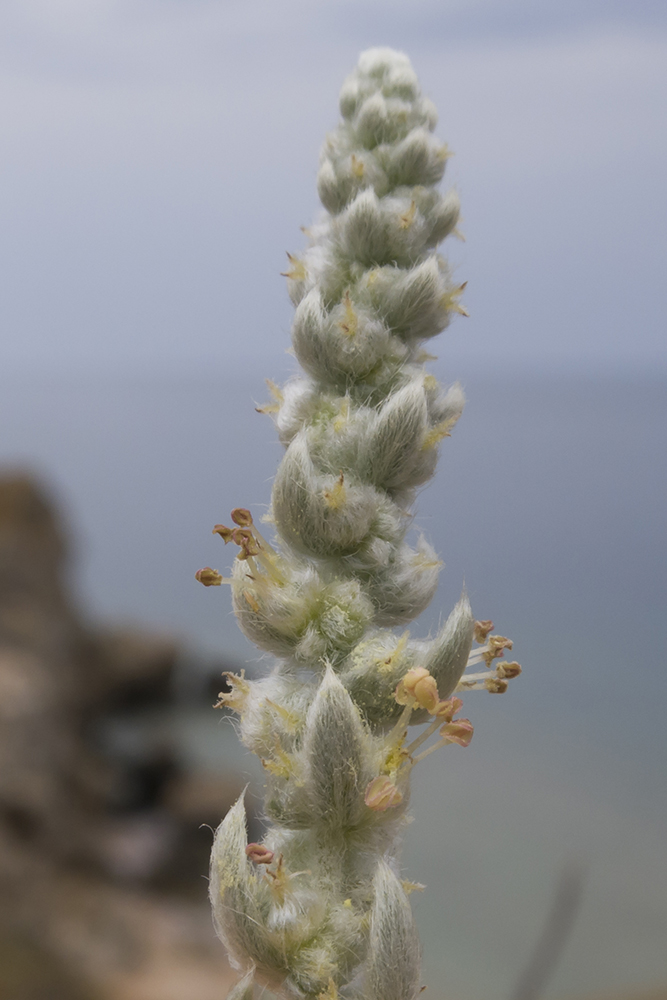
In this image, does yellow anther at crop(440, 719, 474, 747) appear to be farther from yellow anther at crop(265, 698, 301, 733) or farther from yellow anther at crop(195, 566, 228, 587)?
yellow anther at crop(195, 566, 228, 587)

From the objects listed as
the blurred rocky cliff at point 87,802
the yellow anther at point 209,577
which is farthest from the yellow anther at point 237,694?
the blurred rocky cliff at point 87,802

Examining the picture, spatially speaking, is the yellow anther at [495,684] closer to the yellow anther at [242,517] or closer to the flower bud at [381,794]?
the flower bud at [381,794]

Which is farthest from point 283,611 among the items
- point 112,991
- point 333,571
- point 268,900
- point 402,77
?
point 112,991

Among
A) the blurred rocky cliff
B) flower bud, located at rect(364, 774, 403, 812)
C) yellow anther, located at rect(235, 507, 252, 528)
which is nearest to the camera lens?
flower bud, located at rect(364, 774, 403, 812)

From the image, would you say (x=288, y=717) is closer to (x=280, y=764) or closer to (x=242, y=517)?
(x=280, y=764)

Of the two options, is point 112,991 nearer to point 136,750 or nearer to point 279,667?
point 136,750

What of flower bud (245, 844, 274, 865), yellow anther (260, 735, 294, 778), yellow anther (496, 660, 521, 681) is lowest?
flower bud (245, 844, 274, 865)

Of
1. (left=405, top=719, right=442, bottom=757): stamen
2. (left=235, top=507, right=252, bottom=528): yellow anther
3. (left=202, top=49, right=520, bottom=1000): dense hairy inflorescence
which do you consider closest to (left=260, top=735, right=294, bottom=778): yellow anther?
(left=202, top=49, right=520, bottom=1000): dense hairy inflorescence
